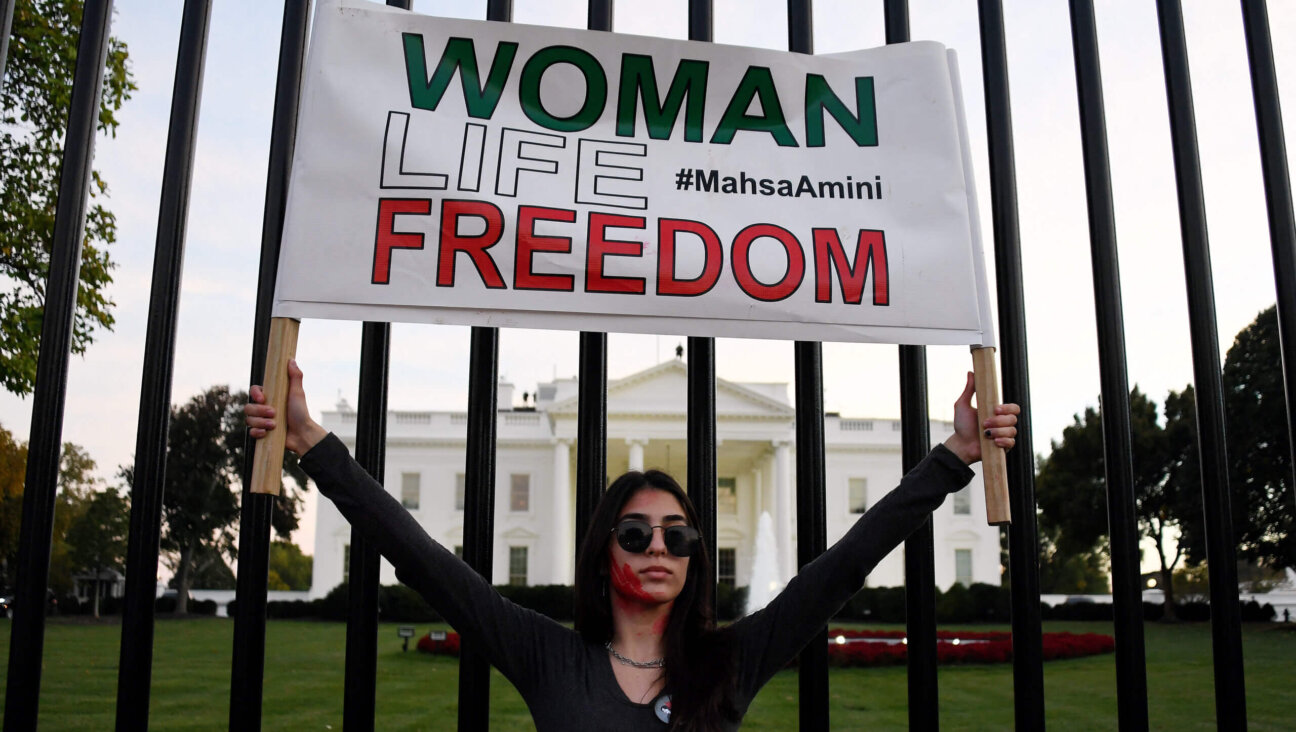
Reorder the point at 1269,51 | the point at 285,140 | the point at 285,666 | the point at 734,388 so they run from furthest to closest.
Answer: the point at 734,388, the point at 285,666, the point at 1269,51, the point at 285,140

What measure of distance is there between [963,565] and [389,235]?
48.0m

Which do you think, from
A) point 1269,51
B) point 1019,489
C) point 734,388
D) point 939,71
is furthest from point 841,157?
point 734,388

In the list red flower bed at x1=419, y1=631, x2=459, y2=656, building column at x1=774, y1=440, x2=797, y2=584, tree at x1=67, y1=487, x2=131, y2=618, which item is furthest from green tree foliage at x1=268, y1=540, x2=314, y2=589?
red flower bed at x1=419, y1=631, x2=459, y2=656

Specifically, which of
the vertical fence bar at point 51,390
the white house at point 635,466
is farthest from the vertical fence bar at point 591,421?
the white house at point 635,466

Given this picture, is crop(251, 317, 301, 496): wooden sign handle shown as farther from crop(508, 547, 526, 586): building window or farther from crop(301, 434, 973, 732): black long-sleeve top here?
crop(508, 547, 526, 586): building window

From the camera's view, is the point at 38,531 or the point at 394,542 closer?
the point at 394,542

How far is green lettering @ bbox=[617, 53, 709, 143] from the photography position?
8.63ft

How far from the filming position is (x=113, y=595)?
959 inches

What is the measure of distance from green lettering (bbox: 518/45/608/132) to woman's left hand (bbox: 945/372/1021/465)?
3.81 ft

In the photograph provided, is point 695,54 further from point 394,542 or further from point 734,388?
point 734,388

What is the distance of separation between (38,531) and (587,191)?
1545 millimetres

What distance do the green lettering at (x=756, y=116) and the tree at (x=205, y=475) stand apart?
66.4 ft

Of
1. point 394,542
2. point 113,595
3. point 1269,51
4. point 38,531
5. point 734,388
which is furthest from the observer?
point 734,388

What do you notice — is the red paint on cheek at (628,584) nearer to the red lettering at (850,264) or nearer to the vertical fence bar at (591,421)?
the vertical fence bar at (591,421)
